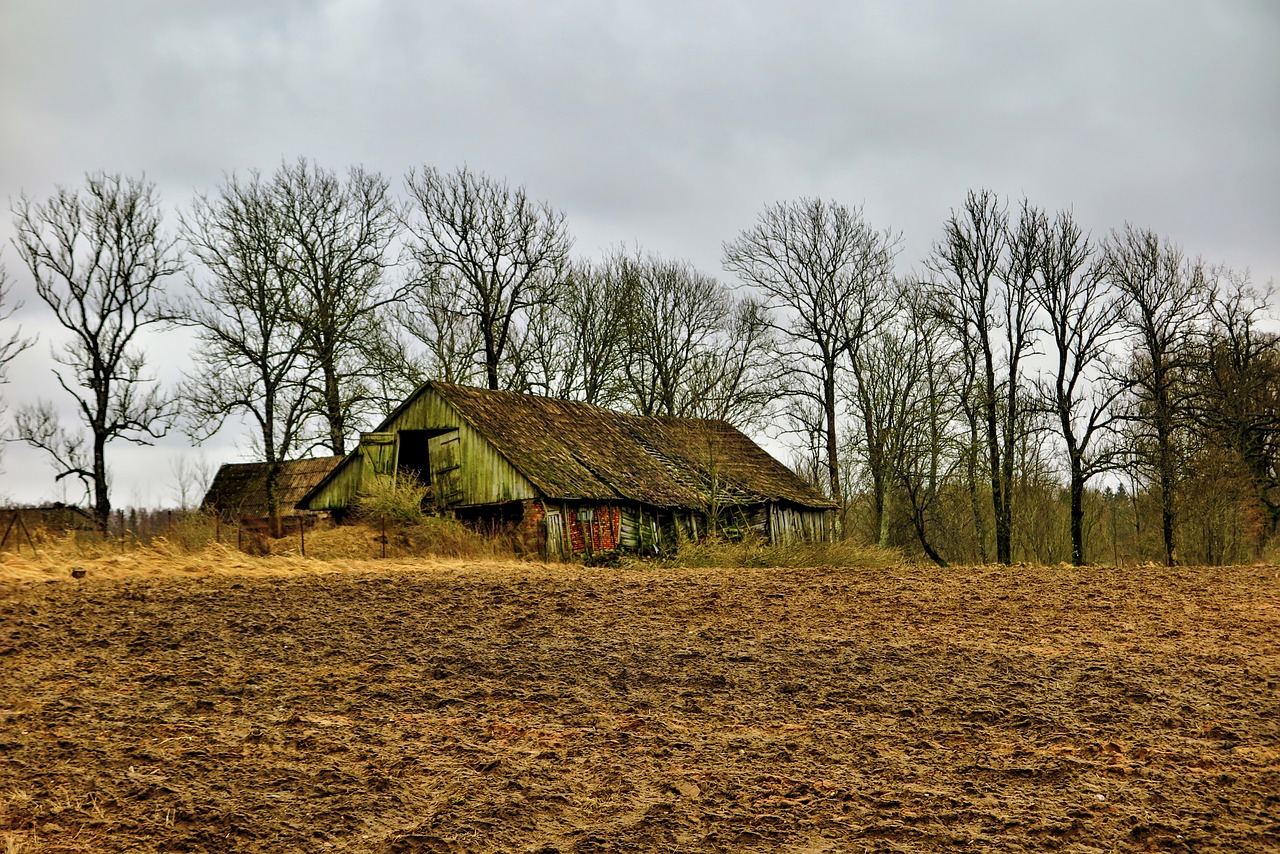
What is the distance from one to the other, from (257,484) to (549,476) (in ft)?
98.1

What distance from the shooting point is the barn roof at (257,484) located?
4744 centimetres

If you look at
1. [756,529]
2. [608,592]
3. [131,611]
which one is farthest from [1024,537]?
[131,611]

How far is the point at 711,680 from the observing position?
8727mm

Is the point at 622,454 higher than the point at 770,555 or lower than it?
higher

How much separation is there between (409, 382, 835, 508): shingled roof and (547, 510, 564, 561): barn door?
571 millimetres

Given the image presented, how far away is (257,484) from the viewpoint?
48844mm

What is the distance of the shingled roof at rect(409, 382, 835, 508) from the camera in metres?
25.2

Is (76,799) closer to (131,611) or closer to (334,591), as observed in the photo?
(131,611)

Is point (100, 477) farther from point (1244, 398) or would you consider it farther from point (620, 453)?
point (1244, 398)

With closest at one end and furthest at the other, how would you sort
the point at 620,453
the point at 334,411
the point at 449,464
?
1. the point at 449,464
2. the point at 620,453
3. the point at 334,411

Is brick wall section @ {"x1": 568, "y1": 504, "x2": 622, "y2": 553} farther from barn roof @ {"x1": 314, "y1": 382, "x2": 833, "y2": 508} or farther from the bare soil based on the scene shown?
the bare soil

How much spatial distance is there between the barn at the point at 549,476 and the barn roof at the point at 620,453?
6 cm

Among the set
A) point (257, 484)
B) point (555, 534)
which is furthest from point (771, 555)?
point (257, 484)

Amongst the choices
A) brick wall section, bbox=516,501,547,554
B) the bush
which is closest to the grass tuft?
brick wall section, bbox=516,501,547,554
